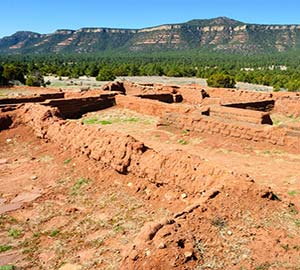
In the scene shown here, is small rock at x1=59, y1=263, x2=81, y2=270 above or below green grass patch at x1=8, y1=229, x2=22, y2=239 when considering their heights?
above

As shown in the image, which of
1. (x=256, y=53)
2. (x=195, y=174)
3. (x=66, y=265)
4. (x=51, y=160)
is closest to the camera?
(x=66, y=265)

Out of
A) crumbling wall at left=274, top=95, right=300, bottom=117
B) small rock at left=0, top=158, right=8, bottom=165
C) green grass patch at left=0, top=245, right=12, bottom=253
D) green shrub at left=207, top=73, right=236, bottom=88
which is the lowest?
green shrub at left=207, top=73, right=236, bottom=88

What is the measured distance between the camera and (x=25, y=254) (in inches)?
330

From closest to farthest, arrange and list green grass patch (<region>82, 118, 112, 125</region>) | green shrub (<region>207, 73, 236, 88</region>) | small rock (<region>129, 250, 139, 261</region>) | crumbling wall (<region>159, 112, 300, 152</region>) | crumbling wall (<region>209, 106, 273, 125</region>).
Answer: small rock (<region>129, 250, 139, 261</region>), crumbling wall (<region>159, 112, 300, 152</region>), crumbling wall (<region>209, 106, 273, 125</region>), green grass patch (<region>82, 118, 112, 125</region>), green shrub (<region>207, 73, 236, 88</region>)

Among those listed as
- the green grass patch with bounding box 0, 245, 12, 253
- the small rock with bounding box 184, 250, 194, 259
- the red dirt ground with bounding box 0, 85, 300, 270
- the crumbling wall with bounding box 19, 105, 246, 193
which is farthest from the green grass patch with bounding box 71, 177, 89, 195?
the small rock with bounding box 184, 250, 194, 259

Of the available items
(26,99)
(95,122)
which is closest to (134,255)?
(95,122)

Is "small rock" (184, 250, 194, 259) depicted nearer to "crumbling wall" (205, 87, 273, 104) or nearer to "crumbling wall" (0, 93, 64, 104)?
"crumbling wall" (0, 93, 64, 104)

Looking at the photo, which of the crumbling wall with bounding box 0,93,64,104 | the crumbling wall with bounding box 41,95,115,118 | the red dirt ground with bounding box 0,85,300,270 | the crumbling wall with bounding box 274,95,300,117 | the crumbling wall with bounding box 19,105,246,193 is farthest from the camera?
the crumbling wall with bounding box 274,95,300,117

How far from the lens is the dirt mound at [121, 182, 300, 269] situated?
6926mm

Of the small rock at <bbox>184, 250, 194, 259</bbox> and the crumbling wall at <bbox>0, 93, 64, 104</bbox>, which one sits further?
the crumbling wall at <bbox>0, 93, 64, 104</bbox>

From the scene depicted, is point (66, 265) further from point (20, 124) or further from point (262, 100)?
point (262, 100)

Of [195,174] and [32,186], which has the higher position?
[195,174]

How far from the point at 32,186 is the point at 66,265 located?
4896 mm

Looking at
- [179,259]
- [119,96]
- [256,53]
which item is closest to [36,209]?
[179,259]
